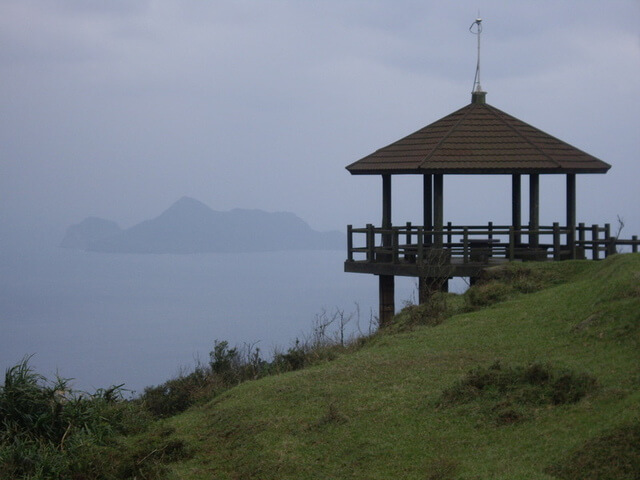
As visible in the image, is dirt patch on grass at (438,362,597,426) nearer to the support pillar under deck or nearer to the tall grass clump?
the tall grass clump

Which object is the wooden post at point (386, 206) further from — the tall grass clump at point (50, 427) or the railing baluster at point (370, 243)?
the tall grass clump at point (50, 427)

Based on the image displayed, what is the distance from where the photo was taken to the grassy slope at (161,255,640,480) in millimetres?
10070

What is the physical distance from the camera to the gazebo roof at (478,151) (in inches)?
893

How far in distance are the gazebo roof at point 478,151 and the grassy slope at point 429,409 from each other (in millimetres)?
6008

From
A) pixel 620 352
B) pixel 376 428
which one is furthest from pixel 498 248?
pixel 376 428

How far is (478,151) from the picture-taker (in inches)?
912

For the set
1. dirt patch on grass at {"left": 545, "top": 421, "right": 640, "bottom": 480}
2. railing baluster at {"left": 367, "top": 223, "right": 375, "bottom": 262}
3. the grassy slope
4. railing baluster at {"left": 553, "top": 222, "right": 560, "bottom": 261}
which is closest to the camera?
dirt patch on grass at {"left": 545, "top": 421, "right": 640, "bottom": 480}

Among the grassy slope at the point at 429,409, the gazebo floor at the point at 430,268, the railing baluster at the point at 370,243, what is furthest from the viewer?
the railing baluster at the point at 370,243

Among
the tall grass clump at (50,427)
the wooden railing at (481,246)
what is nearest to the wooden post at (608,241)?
the wooden railing at (481,246)

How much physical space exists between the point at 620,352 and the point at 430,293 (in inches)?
367

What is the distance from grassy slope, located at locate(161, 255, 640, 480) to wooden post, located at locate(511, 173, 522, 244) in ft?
25.6

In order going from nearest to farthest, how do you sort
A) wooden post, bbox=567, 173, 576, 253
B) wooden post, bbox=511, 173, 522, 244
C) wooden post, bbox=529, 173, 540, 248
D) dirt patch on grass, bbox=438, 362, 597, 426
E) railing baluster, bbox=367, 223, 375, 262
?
dirt patch on grass, bbox=438, 362, 597, 426, railing baluster, bbox=367, 223, 375, 262, wooden post, bbox=529, 173, 540, 248, wooden post, bbox=567, 173, 576, 253, wooden post, bbox=511, 173, 522, 244

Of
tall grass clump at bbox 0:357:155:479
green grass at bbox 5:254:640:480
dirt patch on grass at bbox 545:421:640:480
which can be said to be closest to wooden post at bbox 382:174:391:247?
green grass at bbox 5:254:640:480

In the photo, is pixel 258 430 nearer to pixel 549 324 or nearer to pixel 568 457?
pixel 568 457
